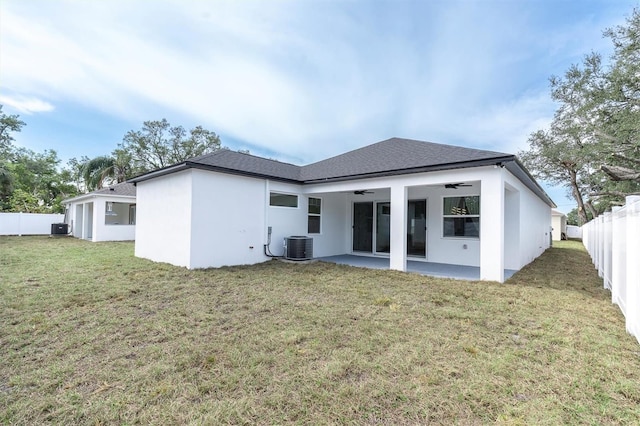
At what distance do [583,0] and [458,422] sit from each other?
1185 centimetres

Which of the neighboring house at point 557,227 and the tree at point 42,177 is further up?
the tree at point 42,177

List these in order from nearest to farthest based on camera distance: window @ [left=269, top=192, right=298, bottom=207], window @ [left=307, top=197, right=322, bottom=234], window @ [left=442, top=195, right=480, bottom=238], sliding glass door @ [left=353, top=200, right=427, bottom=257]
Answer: window @ [left=442, top=195, right=480, bottom=238], window @ [left=269, top=192, right=298, bottom=207], sliding glass door @ [left=353, top=200, right=427, bottom=257], window @ [left=307, top=197, right=322, bottom=234]

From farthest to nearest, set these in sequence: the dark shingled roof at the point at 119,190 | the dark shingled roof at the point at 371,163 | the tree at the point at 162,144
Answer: the tree at the point at 162,144 → the dark shingled roof at the point at 119,190 → the dark shingled roof at the point at 371,163

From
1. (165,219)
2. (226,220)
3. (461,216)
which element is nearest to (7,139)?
(165,219)

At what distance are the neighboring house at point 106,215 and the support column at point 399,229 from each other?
14.9 m

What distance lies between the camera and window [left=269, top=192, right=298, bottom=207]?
935 centimetres

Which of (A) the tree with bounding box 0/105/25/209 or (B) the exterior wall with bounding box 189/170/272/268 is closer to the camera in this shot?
(B) the exterior wall with bounding box 189/170/272/268

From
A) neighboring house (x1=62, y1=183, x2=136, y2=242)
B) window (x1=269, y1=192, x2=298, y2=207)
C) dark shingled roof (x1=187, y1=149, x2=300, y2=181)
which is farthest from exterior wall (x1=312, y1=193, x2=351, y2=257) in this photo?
neighboring house (x1=62, y1=183, x2=136, y2=242)

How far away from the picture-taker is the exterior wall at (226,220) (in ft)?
24.6

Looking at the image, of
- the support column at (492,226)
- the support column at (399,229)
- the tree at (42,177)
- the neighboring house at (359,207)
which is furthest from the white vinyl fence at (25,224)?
the support column at (492,226)

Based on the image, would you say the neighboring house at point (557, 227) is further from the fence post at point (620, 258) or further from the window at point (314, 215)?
the fence post at point (620, 258)

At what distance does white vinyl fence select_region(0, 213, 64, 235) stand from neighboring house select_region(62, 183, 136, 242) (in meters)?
2.32

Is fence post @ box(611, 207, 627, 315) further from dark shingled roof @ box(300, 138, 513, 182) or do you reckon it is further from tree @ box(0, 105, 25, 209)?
tree @ box(0, 105, 25, 209)

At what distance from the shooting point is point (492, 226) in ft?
21.3
